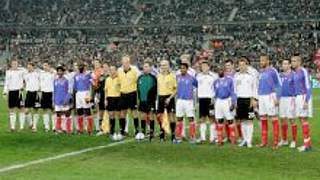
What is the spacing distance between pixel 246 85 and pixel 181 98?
1.85m

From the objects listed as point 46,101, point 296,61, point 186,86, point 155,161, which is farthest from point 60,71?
point 296,61

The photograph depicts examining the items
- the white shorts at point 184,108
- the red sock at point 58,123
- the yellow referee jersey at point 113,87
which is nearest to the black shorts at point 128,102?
the yellow referee jersey at point 113,87

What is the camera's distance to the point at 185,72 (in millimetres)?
18594

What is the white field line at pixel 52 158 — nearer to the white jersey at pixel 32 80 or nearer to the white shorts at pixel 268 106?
the white shorts at pixel 268 106

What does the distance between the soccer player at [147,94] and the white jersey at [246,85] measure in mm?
2430

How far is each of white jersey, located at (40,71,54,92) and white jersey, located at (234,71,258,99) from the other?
283 inches

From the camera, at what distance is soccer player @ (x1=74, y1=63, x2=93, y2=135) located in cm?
2131

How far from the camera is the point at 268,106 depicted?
17250 mm

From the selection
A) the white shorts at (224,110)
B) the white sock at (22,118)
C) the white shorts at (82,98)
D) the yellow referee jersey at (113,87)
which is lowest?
the white sock at (22,118)

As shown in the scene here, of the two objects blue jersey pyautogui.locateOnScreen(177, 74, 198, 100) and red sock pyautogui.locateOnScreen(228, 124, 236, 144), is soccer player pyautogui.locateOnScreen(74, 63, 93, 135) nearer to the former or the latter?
blue jersey pyautogui.locateOnScreen(177, 74, 198, 100)

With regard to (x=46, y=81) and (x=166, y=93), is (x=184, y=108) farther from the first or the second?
(x=46, y=81)

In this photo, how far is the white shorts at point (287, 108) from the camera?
675 inches

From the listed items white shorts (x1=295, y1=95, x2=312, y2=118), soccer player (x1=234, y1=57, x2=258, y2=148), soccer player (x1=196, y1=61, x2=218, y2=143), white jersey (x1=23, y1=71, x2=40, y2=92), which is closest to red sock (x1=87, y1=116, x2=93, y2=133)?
white jersey (x1=23, y1=71, x2=40, y2=92)

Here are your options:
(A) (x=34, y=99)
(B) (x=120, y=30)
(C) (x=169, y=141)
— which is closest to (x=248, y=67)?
(C) (x=169, y=141)
